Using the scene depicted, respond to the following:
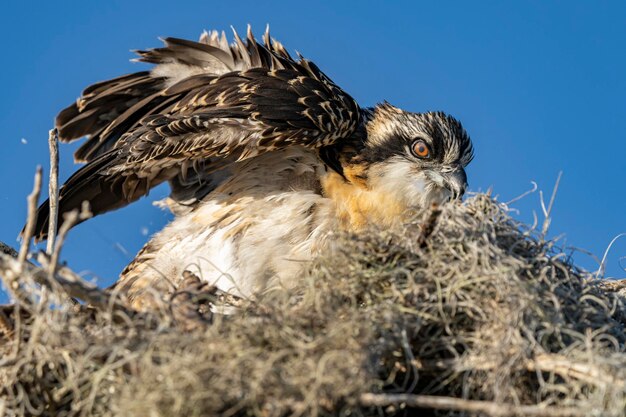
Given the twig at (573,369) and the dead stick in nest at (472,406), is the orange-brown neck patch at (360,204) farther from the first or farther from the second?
the dead stick in nest at (472,406)

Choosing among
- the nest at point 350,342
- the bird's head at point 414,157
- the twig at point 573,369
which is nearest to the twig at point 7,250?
the nest at point 350,342

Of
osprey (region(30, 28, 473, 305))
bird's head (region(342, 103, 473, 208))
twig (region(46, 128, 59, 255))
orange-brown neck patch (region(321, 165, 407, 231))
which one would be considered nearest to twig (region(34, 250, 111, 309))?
twig (region(46, 128, 59, 255))

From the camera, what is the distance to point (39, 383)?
2.64 meters

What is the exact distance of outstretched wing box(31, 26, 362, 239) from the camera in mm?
4086

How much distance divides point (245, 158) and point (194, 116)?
12.3 inches

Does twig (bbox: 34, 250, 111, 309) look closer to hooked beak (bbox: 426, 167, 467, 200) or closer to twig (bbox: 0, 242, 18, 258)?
twig (bbox: 0, 242, 18, 258)

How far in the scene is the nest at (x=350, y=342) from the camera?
2.21 metres

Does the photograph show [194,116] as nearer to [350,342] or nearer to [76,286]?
[76,286]

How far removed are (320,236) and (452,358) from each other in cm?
162

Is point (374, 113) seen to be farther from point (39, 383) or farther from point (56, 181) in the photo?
point (39, 383)

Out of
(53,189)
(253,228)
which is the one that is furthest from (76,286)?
(253,228)

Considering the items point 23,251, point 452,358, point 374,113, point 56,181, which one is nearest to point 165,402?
point 23,251

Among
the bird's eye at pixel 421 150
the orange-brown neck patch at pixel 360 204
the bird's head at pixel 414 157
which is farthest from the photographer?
the bird's eye at pixel 421 150

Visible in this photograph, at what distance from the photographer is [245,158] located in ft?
13.6
